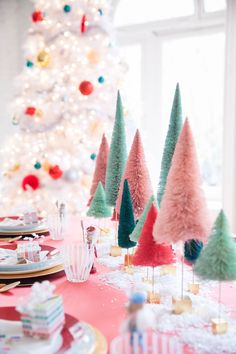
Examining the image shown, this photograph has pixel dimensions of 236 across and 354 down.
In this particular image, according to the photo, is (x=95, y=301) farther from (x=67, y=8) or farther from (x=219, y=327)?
(x=67, y=8)

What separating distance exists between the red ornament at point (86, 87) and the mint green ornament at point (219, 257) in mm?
2953

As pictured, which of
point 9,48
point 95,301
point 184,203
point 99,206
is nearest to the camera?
point 184,203

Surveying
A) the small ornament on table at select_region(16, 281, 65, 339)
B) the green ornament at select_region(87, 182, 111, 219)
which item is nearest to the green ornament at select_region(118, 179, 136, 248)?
the green ornament at select_region(87, 182, 111, 219)

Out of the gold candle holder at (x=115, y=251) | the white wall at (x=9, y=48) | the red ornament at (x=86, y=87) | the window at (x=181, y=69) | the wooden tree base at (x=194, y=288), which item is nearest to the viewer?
the wooden tree base at (x=194, y=288)

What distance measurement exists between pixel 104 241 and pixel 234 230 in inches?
88.6

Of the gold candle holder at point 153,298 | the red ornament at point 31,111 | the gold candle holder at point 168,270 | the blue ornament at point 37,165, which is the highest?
the red ornament at point 31,111

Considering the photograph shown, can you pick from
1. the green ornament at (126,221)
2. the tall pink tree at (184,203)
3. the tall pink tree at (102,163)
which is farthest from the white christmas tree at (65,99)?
the tall pink tree at (184,203)

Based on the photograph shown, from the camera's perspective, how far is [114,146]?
1562 millimetres

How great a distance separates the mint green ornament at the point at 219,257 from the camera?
0.83 metres

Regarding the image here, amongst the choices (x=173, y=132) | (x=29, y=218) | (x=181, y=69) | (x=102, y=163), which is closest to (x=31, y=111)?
(x=181, y=69)

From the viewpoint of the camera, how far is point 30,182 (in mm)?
3762

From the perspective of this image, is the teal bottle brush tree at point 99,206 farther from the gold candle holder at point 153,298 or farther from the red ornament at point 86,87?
the red ornament at point 86,87

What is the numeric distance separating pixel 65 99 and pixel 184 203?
2954mm

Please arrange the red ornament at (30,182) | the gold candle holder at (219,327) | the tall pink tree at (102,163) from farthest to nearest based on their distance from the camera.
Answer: the red ornament at (30,182), the tall pink tree at (102,163), the gold candle holder at (219,327)
